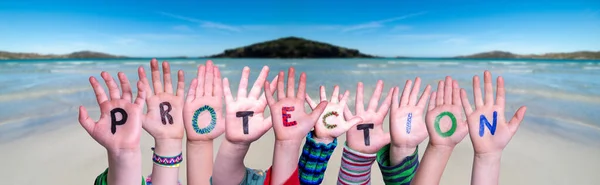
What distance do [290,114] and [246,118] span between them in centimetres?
23

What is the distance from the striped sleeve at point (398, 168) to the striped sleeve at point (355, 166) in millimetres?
91

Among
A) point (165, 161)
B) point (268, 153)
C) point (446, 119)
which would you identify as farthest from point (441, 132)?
point (268, 153)

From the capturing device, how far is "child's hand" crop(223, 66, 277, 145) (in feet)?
5.13

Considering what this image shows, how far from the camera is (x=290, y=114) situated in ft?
4.95

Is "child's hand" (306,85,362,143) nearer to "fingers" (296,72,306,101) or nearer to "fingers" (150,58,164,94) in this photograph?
"fingers" (296,72,306,101)

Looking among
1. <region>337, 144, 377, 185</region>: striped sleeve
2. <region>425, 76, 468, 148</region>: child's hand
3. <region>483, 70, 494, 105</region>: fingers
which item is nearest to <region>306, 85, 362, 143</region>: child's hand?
<region>337, 144, 377, 185</region>: striped sleeve

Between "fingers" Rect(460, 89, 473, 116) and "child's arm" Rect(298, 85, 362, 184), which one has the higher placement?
"fingers" Rect(460, 89, 473, 116)

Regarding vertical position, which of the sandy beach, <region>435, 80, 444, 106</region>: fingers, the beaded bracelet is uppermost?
<region>435, 80, 444, 106</region>: fingers

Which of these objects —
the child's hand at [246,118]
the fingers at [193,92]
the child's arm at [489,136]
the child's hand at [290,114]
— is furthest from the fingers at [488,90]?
the fingers at [193,92]

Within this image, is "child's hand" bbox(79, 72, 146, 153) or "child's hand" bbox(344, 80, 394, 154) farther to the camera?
"child's hand" bbox(344, 80, 394, 154)

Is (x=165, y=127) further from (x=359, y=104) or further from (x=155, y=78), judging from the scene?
(x=359, y=104)

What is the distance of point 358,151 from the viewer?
1.84 metres

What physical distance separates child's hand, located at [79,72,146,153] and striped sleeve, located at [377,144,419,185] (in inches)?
49.4

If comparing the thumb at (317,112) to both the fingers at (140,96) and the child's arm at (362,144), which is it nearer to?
the child's arm at (362,144)
